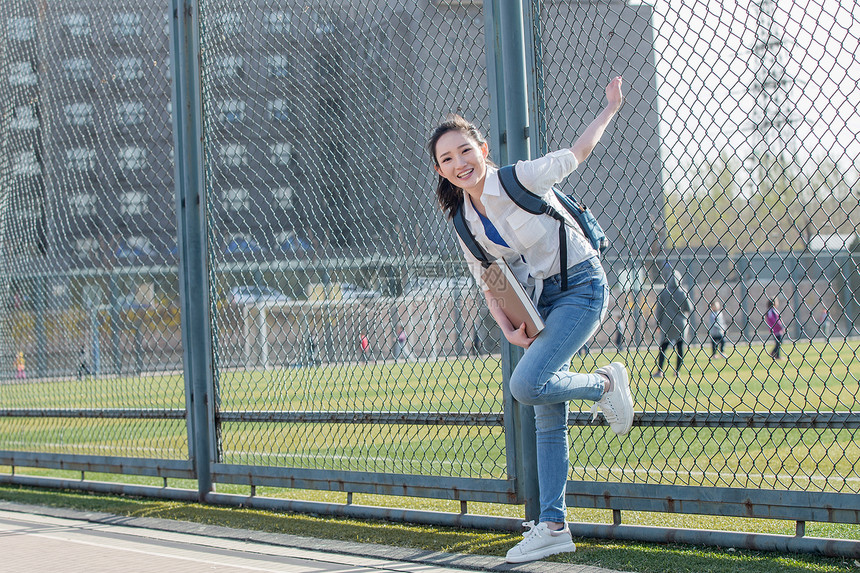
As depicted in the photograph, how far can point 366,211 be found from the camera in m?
4.89

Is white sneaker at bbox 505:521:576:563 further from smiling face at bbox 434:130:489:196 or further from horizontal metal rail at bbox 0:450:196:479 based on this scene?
horizontal metal rail at bbox 0:450:196:479

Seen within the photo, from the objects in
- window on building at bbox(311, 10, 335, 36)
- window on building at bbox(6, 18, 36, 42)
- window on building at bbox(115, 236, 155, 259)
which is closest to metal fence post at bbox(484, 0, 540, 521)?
window on building at bbox(311, 10, 335, 36)

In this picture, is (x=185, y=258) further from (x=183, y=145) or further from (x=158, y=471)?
(x=158, y=471)

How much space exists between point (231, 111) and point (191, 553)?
2.85 m

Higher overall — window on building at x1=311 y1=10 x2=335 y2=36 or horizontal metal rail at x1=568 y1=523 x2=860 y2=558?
window on building at x1=311 y1=10 x2=335 y2=36

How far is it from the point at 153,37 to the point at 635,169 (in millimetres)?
3888

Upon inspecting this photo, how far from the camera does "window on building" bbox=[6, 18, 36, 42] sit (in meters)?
7.17

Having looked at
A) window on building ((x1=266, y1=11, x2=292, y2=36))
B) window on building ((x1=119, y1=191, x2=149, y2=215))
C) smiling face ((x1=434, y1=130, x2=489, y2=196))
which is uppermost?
window on building ((x1=266, y1=11, x2=292, y2=36))

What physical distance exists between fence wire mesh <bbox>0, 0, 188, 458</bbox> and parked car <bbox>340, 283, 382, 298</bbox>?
5.57ft

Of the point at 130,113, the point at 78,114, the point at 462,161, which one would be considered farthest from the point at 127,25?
the point at 462,161

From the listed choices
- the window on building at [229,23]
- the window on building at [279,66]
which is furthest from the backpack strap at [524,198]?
the window on building at [229,23]

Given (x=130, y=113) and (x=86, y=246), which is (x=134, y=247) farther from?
(x=130, y=113)

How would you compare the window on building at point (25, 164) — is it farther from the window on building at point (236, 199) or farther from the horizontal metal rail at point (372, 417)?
the horizontal metal rail at point (372, 417)

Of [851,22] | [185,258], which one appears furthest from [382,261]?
[851,22]
